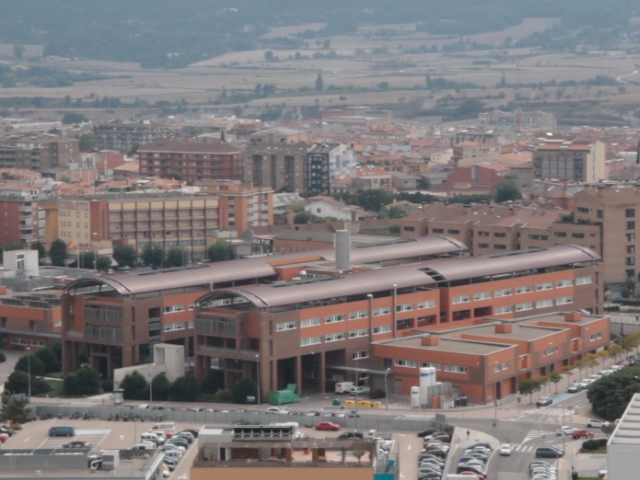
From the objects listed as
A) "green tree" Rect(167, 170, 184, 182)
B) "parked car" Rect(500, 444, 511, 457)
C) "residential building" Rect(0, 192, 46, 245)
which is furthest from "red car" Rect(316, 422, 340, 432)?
"green tree" Rect(167, 170, 184, 182)

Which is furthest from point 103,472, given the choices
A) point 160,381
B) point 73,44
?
point 73,44

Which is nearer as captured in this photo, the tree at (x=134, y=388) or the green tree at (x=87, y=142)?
the tree at (x=134, y=388)

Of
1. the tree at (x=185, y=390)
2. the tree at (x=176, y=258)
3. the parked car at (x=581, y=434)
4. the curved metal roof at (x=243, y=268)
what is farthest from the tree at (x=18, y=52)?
the parked car at (x=581, y=434)

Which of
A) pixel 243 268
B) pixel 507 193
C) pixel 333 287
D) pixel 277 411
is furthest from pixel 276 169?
pixel 277 411

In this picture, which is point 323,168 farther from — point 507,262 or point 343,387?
point 343,387

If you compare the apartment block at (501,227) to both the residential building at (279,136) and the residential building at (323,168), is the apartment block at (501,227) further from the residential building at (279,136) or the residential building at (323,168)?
the residential building at (279,136)

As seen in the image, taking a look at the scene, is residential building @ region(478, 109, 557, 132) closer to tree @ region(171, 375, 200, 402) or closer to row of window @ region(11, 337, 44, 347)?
row of window @ region(11, 337, 44, 347)
